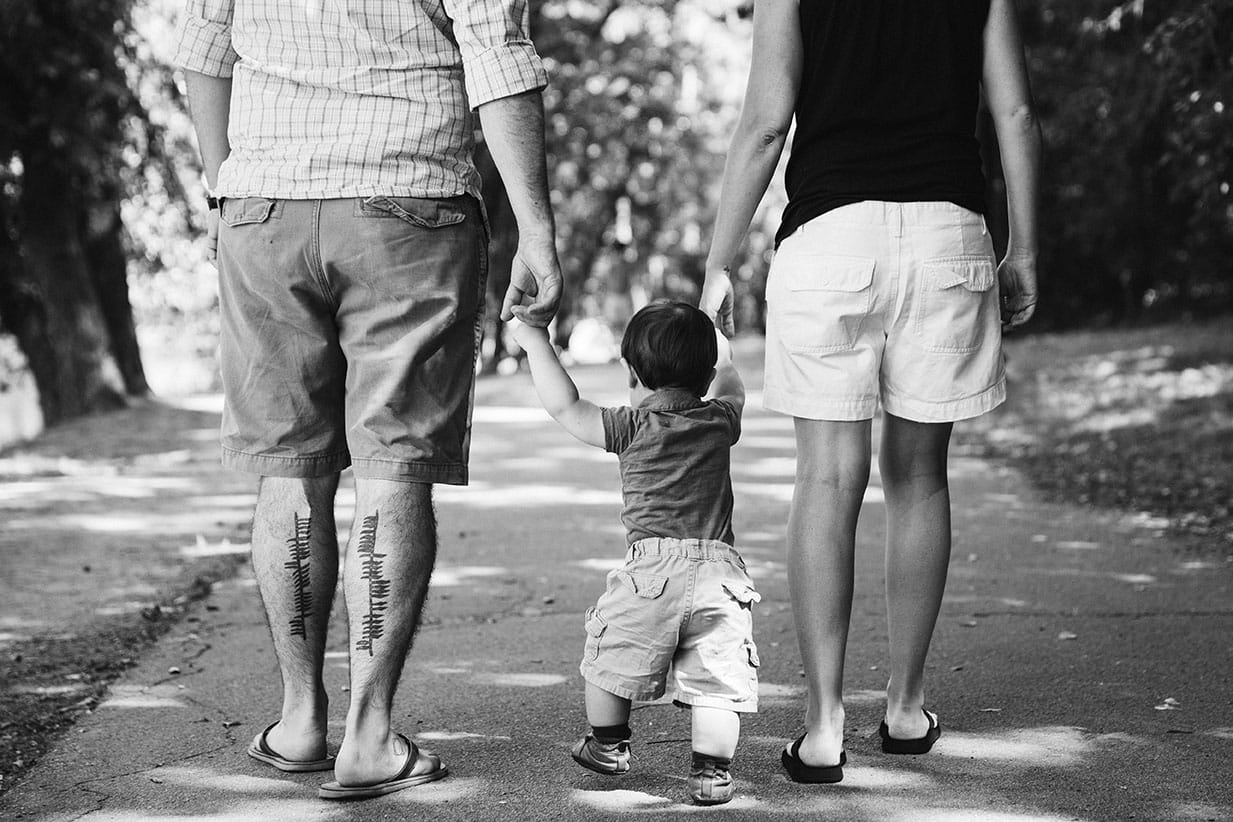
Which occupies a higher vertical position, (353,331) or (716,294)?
(716,294)

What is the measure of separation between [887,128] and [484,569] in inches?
123

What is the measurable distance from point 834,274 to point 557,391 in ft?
2.23

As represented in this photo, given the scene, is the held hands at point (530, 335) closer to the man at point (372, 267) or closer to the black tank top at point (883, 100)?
the man at point (372, 267)

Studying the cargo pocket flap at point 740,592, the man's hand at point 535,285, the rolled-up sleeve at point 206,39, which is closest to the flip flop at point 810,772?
the cargo pocket flap at point 740,592

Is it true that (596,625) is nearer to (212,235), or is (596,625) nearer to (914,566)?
(914,566)

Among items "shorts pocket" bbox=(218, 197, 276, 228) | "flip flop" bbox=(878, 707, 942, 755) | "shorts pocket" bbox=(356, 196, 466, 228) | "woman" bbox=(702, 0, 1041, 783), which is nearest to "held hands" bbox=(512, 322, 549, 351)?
"shorts pocket" bbox=(356, 196, 466, 228)

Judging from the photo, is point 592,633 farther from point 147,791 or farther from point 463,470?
point 147,791

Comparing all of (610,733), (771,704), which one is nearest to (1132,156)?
(771,704)

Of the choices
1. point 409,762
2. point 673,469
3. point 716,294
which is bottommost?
point 409,762

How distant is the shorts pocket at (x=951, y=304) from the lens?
3.19 metres

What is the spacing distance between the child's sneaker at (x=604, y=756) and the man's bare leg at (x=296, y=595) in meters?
0.64

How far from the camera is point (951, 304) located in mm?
3211

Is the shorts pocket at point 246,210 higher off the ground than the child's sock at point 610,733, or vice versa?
the shorts pocket at point 246,210

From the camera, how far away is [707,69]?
92.8 feet
